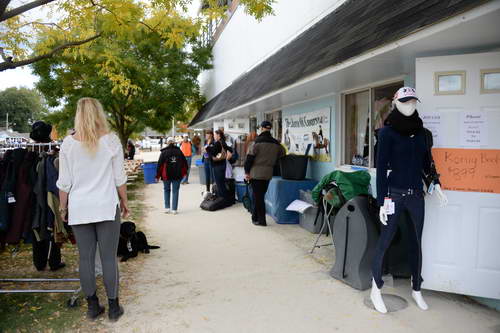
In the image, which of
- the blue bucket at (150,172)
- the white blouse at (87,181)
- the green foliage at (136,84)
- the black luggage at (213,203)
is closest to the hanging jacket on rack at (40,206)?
the white blouse at (87,181)

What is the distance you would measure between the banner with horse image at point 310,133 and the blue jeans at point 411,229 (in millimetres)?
4009

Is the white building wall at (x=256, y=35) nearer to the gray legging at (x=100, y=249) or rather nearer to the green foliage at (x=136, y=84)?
the green foliage at (x=136, y=84)

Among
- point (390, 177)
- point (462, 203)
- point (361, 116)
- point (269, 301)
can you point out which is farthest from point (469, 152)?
point (361, 116)

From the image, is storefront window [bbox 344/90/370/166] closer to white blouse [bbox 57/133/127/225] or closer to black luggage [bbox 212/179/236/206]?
black luggage [bbox 212/179/236/206]

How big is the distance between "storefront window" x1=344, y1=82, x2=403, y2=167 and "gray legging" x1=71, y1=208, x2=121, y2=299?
4.03 m

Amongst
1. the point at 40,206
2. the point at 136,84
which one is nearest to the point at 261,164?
the point at 40,206

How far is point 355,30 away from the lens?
544 centimetres

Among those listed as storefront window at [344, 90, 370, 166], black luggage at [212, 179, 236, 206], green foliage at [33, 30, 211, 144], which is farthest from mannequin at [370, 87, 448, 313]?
green foliage at [33, 30, 211, 144]

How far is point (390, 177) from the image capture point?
12.9ft

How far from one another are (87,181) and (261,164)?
14.3 feet

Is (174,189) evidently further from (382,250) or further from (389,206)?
(389,206)

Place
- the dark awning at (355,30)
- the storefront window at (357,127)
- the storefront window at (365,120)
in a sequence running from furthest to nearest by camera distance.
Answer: the storefront window at (357,127)
the storefront window at (365,120)
the dark awning at (355,30)

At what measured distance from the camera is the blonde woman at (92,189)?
3639mm

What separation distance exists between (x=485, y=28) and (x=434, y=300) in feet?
8.77
